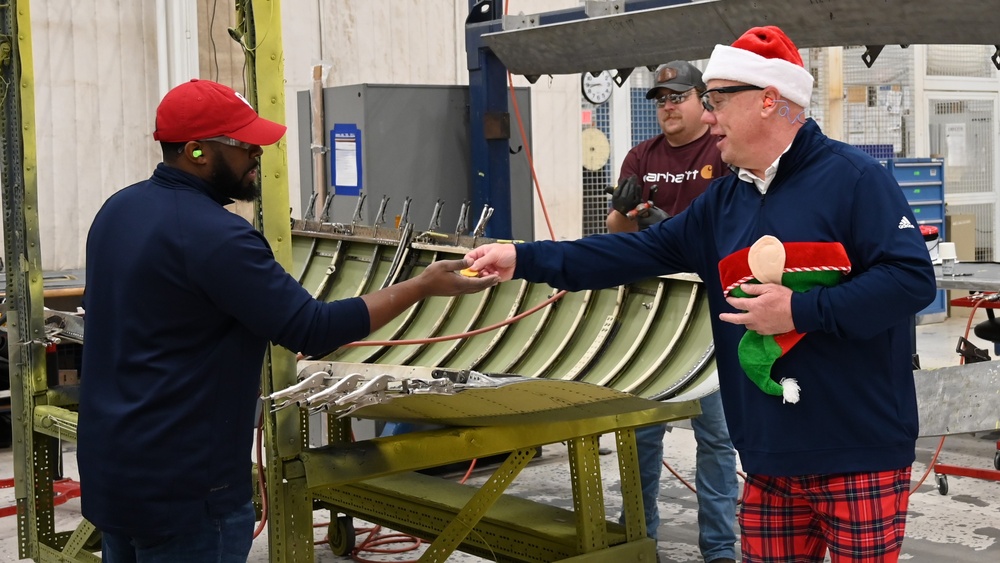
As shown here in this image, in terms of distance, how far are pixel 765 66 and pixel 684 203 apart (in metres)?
1.87

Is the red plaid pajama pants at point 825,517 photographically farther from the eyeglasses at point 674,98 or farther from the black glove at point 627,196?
the eyeglasses at point 674,98

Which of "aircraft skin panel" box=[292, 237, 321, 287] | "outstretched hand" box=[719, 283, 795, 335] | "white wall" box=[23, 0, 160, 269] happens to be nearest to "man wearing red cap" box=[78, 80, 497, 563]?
"outstretched hand" box=[719, 283, 795, 335]

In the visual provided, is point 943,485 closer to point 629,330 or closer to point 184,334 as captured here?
point 629,330

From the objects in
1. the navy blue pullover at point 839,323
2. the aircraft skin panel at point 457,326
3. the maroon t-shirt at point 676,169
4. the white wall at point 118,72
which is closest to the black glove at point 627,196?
the maroon t-shirt at point 676,169

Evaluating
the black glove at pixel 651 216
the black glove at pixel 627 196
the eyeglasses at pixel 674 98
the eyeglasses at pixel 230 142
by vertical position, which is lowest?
the black glove at pixel 651 216

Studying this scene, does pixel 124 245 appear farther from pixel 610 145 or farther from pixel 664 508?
pixel 610 145

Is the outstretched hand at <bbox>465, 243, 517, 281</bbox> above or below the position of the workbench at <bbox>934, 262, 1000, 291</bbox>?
above

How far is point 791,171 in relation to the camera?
2352 millimetres

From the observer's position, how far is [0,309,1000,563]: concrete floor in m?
4.53

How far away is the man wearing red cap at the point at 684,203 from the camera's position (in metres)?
4.03

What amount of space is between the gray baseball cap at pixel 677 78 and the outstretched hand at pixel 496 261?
1.53m

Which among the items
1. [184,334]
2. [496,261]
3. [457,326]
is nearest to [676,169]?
[457,326]

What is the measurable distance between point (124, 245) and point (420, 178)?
3889 mm

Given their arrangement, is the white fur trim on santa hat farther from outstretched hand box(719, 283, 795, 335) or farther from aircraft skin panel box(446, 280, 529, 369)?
aircraft skin panel box(446, 280, 529, 369)
